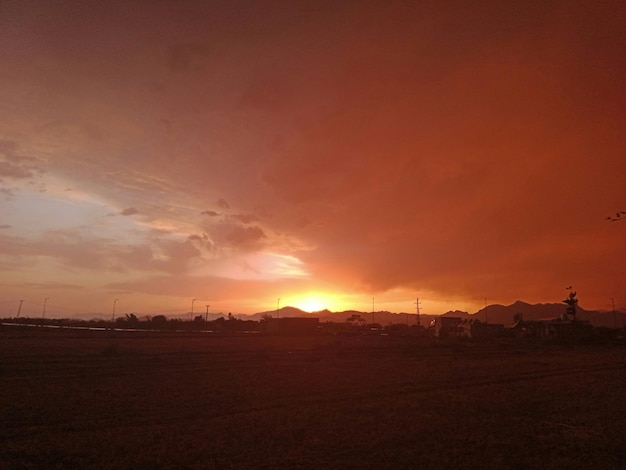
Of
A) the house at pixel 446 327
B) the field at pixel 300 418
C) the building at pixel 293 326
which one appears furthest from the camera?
the building at pixel 293 326

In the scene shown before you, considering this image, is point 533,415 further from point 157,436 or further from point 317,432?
point 157,436

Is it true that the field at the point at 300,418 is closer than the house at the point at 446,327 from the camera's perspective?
Yes

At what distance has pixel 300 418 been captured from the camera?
1727 centimetres

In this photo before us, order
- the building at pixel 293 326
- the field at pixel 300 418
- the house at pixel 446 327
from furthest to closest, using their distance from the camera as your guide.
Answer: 1. the building at pixel 293 326
2. the house at pixel 446 327
3. the field at pixel 300 418

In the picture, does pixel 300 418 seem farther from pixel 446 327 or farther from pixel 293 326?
pixel 446 327

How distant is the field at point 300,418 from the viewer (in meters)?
12.6

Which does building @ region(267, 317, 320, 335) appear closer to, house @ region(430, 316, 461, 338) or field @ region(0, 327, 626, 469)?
house @ region(430, 316, 461, 338)

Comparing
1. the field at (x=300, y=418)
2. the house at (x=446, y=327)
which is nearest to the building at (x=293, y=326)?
the house at (x=446, y=327)

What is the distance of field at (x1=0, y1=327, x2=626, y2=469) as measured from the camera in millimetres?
12625

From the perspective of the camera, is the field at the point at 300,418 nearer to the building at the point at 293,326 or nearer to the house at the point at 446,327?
the house at the point at 446,327

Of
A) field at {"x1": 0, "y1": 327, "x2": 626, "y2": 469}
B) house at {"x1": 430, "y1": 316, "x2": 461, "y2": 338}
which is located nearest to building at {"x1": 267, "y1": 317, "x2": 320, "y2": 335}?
house at {"x1": 430, "y1": 316, "x2": 461, "y2": 338}

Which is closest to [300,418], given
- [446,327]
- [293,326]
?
[293,326]

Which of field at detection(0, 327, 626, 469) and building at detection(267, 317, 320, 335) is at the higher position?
building at detection(267, 317, 320, 335)

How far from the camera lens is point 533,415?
18.7m
